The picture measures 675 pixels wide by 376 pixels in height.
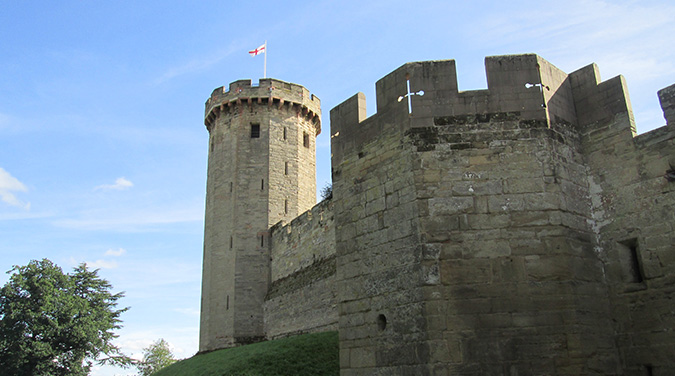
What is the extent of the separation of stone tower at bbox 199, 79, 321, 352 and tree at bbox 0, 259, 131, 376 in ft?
21.7

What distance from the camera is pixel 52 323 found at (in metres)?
26.7

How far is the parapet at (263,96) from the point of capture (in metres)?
27.3

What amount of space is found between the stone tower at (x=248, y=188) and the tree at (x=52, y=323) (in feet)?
21.7

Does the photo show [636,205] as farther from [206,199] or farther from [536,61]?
[206,199]

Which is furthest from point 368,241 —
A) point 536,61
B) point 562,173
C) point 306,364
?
point 306,364

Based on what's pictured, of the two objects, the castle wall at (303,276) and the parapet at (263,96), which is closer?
the castle wall at (303,276)

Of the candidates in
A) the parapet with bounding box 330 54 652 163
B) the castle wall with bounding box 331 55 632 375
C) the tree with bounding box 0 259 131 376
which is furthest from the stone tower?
the parapet with bounding box 330 54 652 163

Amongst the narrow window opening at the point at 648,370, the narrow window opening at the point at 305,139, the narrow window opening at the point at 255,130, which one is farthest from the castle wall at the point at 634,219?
the narrow window opening at the point at 305,139

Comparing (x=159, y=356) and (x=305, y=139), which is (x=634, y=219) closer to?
(x=305, y=139)

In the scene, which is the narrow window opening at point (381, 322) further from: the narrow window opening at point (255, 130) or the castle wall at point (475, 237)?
the narrow window opening at point (255, 130)

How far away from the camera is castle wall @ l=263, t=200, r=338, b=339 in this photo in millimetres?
19120

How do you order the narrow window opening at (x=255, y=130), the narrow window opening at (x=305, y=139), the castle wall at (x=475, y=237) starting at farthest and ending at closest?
the narrow window opening at (x=305, y=139) < the narrow window opening at (x=255, y=130) < the castle wall at (x=475, y=237)

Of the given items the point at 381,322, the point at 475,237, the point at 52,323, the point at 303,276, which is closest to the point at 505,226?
the point at 475,237

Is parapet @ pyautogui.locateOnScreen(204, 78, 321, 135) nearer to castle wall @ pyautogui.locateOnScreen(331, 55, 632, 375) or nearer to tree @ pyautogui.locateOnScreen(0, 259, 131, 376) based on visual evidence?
tree @ pyautogui.locateOnScreen(0, 259, 131, 376)
